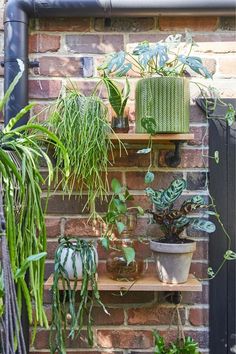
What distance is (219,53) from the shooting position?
4.30ft

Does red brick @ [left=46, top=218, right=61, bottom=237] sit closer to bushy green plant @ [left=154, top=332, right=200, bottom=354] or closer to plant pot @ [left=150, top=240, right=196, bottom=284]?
plant pot @ [left=150, top=240, right=196, bottom=284]

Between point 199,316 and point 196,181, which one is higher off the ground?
point 196,181

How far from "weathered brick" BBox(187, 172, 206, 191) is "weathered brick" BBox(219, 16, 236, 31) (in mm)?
506

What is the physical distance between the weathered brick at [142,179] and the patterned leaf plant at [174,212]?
156 millimetres

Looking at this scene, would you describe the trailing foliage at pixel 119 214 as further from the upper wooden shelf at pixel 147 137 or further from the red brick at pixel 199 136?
the red brick at pixel 199 136

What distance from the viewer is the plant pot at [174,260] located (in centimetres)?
111

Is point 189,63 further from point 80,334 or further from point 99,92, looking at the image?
point 80,334

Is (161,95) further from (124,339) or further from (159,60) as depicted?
(124,339)

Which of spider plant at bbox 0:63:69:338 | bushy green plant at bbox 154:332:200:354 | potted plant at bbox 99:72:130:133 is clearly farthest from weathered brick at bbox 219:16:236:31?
bushy green plant at bbox 154:332:200:354

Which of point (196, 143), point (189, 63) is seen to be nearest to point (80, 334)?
point (196, 143)

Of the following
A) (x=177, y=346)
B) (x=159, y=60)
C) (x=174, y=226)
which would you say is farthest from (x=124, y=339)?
(x=159, y=60)

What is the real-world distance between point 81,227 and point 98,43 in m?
0.63

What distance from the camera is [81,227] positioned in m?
1.28

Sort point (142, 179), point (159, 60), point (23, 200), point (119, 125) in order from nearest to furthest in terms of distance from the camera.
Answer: point (23, 200) < point (159, 60) < point (119, 125) < point (142, 179)
